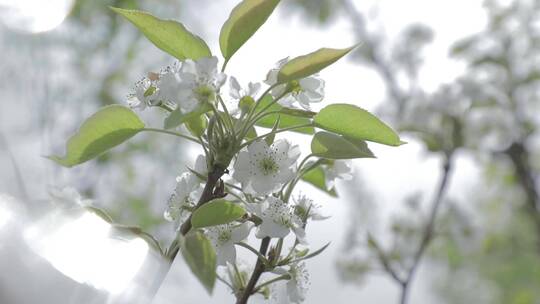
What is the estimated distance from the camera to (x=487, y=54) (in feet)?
6.73

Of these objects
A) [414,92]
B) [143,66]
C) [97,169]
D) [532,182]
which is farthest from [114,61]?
[532,182]

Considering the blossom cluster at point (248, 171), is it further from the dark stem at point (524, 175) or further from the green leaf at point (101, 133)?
the dark stem at point (524, 175)

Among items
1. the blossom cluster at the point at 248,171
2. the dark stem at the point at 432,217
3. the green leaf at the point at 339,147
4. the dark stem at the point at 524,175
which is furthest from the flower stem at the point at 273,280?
the dark stem at the point at 524,175

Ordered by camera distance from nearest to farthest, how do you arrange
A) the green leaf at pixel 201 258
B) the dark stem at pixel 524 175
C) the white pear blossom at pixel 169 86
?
the green leaf at pixel 201 258 < the white pear blossom at pixel 169 86 < the dark stem at pixel 524 175

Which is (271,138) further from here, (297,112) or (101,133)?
(101,133)

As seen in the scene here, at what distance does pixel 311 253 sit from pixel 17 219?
28 cm

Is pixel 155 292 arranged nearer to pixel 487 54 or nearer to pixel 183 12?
pixel 487 54

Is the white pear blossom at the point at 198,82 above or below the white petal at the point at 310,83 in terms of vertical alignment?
below

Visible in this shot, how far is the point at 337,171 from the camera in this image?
63 centimetres

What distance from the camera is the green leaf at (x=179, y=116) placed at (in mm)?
446

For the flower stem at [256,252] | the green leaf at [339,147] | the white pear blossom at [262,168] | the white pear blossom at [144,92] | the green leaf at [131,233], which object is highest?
the green leaf at [339,147]

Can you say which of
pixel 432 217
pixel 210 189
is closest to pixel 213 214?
pixel 210 189

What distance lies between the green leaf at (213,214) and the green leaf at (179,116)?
67 mm

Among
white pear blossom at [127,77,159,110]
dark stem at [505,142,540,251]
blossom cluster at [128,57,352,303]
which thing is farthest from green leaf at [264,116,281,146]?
dark stem at [505,142,540,251]
